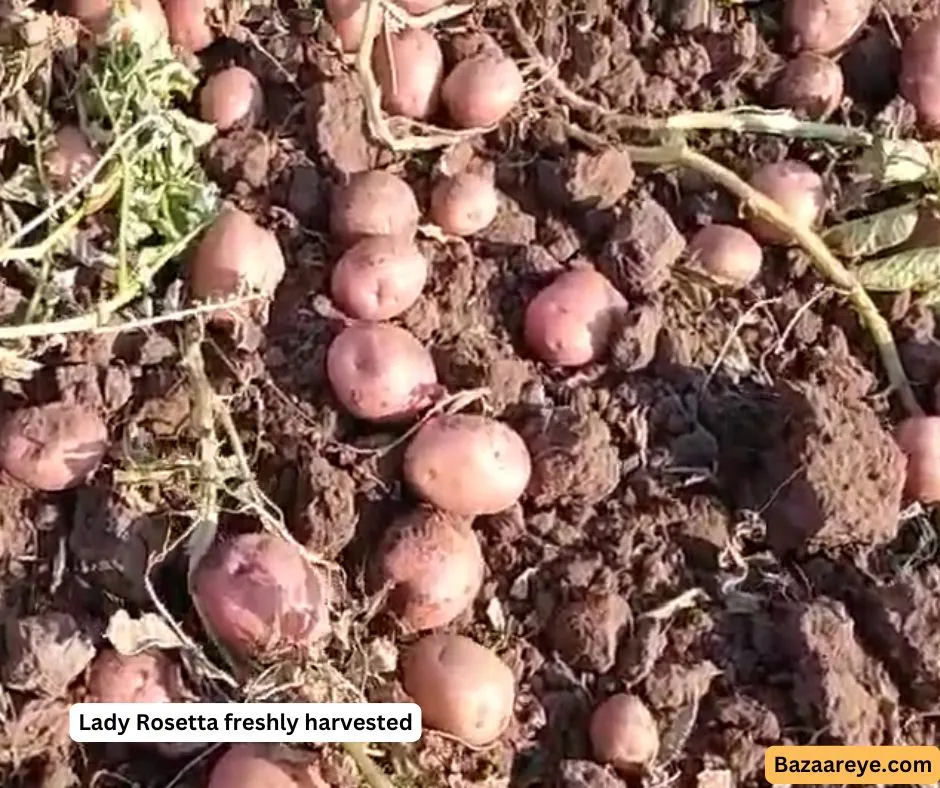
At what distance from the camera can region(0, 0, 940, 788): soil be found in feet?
5.27

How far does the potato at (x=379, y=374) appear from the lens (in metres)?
1.63

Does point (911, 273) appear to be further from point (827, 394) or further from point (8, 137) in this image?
point (8, 137)

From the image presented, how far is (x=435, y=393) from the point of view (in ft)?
5.45

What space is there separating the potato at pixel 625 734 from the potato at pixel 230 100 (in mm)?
721

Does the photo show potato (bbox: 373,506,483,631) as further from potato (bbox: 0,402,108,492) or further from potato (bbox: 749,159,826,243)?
potato (bbox: 749,159,826,243)

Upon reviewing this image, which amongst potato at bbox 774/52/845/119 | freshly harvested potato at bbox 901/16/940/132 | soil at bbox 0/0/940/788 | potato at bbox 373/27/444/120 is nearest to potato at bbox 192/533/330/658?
soil at bbox 0/0/940/788

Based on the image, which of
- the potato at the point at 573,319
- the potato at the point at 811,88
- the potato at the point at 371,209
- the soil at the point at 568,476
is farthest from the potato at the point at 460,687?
the potato at the point at 811,88

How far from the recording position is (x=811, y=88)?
1820 millimetres

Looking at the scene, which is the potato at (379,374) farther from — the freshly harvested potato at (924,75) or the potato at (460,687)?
the freshly harvested potato at (924,75)

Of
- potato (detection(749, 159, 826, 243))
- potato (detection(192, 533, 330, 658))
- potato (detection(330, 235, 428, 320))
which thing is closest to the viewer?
potato (detection(192, 533, 330, 658))

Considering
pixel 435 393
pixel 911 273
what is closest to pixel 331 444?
pixel 435 393

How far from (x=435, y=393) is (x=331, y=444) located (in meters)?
0.12

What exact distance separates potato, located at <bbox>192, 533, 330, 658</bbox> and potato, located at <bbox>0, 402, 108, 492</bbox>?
0.16 meters

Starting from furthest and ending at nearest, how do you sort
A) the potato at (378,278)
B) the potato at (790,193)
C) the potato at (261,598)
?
the potato at (790,193) → the potato at (378,278) → the potato at (261,598)
